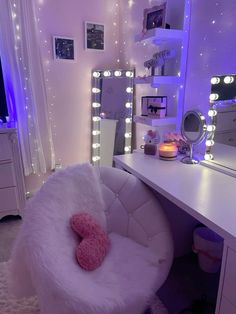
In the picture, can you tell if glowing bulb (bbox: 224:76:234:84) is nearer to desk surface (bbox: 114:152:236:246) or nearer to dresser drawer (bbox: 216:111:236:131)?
dresser drawer (bbox: 216:111:236:131)

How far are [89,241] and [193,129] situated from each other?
902 millimetres

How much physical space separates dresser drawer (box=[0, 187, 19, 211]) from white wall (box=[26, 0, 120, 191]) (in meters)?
0.43

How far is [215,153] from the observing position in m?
1.49

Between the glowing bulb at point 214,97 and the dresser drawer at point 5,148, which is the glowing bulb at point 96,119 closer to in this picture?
the dresser drawer at point 5,148

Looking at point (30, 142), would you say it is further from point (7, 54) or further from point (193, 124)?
point (193, 124)

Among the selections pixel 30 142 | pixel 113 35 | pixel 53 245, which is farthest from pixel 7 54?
pixel 53 245

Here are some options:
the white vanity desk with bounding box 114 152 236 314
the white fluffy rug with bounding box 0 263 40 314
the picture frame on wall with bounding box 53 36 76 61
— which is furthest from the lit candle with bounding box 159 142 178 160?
the picture frame on wall with bounding box 53 36 76 61

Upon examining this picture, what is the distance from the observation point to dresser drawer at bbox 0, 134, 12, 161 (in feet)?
6.80

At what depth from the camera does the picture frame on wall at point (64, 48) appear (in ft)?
7.85

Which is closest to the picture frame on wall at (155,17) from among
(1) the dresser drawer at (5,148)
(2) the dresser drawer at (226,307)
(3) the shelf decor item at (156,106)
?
(3) the shelf decor item at (156,106)

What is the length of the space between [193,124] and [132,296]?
102 cm

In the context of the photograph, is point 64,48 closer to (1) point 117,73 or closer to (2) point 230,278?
(1) point 117,73

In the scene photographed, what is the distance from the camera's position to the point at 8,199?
2207mm

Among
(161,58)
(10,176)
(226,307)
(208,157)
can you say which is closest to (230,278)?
(226,307)
